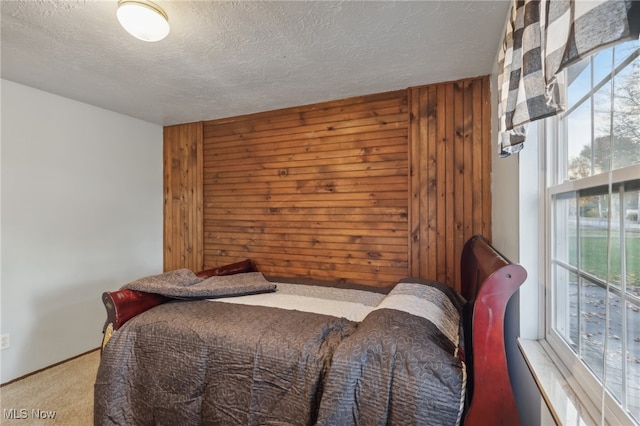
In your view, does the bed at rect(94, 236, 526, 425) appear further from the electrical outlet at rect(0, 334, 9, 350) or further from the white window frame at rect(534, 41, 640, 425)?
the electrical outlet at rect(0, 334, 9, 350)

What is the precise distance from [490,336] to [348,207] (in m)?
1.71

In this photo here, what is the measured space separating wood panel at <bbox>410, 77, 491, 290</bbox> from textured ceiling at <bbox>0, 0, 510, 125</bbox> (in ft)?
0.58

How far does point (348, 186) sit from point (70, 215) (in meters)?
2.49

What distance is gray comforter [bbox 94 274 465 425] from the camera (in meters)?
1.12

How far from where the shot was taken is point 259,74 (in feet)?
7.22

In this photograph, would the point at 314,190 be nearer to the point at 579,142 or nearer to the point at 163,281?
the point at 163,281

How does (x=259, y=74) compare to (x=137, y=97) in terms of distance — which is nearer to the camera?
(x=259, y=74)

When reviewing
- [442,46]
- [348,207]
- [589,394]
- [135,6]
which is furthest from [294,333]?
[442,46]

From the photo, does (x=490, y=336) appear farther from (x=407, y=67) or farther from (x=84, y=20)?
(x=84, y=20)

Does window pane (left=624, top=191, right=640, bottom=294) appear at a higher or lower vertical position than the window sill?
higher

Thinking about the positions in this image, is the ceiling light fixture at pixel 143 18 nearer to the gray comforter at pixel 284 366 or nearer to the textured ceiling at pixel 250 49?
the textured ceiling at pixel 250 49

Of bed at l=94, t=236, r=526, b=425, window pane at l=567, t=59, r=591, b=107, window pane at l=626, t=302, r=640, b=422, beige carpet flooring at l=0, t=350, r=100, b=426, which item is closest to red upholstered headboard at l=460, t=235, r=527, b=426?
bed at l=94, t=236, r=526, b=425

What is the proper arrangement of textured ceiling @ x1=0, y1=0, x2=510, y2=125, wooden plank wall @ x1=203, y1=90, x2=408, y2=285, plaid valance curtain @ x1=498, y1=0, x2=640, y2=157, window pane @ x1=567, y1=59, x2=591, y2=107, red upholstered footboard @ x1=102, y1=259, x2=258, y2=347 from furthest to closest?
wooden plank wall @ x1=203, y1=90, x2=408, y2=285
red upholstered footboard @ x1=102, y1=259, x2=258, y2=347
textured ceiling @ x1=0, y1=0, x2=510, y2=125
window pane @ x1=567, y1=59, x2=591, y2=107
plaid valance curtain @ x1=498, y1=0, x2=640, y2=157

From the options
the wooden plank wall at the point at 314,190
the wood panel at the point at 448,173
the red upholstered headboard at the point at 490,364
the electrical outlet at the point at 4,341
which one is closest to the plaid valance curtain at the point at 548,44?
the red upholstered headboard at the point at 490,364
